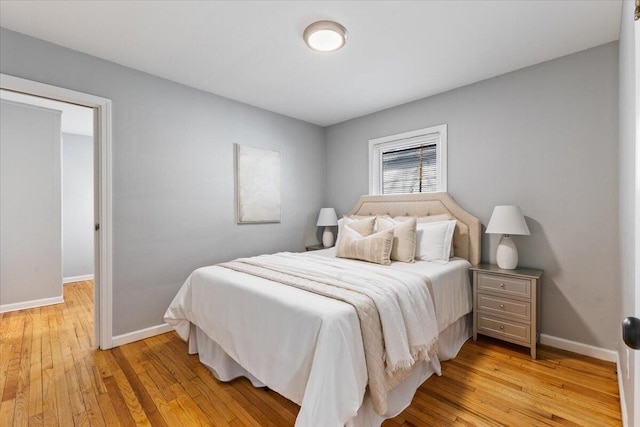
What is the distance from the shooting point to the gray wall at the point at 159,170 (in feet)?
8.07

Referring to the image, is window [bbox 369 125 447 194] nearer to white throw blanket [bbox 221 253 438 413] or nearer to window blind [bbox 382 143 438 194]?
window blind [bbox 382 143 438 194]

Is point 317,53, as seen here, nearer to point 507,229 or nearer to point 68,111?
point 507,229

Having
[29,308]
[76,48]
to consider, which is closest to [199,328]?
[76,48]

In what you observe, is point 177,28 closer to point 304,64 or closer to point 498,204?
point 304,64

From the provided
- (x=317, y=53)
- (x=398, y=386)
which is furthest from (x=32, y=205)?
(x=398, y=386)

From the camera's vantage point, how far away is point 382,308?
5.33 ft

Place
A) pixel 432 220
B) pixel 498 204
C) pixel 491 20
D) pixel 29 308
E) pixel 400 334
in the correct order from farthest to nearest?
pixel 29 308 < pixel 432 220 < pixel 498 204 < pixel 491 20 < pixel 400 334

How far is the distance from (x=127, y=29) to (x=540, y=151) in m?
3.58

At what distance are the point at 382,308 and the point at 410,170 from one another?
8.11ft

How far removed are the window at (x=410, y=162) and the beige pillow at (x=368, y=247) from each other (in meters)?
1.14

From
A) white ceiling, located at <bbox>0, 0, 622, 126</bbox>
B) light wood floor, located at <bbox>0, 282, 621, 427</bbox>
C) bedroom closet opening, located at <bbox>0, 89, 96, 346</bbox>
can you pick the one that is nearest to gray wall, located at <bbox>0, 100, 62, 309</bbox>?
bedroom closet opening, located at <bbox>0, 89, 96, 346</bbox>

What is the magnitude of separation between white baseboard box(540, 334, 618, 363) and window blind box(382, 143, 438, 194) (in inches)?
70.3

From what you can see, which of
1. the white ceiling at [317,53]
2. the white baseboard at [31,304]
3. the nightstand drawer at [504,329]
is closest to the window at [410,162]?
the white ceiling at [317,53]

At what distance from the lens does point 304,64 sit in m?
2.65
